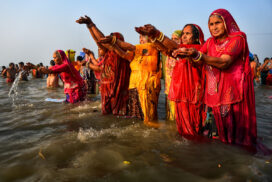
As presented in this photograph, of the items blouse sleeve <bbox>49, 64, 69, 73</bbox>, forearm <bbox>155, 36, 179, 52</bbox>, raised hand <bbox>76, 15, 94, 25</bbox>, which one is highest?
raised hand <bbox>76, 15, 94, 25</bbox>

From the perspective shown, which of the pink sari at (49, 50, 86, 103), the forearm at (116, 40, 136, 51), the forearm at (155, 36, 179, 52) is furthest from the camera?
the pink sari at (49, 50, 86, 103)

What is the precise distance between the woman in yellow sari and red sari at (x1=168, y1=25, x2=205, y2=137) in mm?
832

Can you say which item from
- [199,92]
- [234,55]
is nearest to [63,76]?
[199,92]

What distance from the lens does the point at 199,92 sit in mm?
2857

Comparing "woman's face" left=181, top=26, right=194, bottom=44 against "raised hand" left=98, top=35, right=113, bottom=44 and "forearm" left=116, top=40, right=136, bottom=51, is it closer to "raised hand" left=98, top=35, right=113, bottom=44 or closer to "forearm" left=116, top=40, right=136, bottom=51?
"forearm" left=116, top=40, right=136, bottom=51

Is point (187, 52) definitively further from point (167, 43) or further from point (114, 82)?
point (114, 82)

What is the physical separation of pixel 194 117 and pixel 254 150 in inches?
34.0

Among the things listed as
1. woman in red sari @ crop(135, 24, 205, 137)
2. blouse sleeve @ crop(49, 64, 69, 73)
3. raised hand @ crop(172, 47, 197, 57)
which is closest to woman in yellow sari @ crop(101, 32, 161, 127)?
woman in red sari @ crop(135, 24, 205, 137)

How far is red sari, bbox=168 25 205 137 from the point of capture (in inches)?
113

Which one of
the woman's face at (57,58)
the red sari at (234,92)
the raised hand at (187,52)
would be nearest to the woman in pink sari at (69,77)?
the woman's face at (57,58)

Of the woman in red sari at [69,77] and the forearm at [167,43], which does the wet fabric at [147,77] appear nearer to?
the forearm at [167,43]

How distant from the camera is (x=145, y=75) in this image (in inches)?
146

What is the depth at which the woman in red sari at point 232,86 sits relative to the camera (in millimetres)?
2396

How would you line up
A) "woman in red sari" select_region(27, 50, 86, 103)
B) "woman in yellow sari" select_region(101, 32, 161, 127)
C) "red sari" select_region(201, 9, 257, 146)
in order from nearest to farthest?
"red sari" select_region(201, 9, 257, 146) → "woman in yellow sari" select_region(101, 32, 161, 127) → "woman in red sari" select_region(27, 50, 86, 103)
